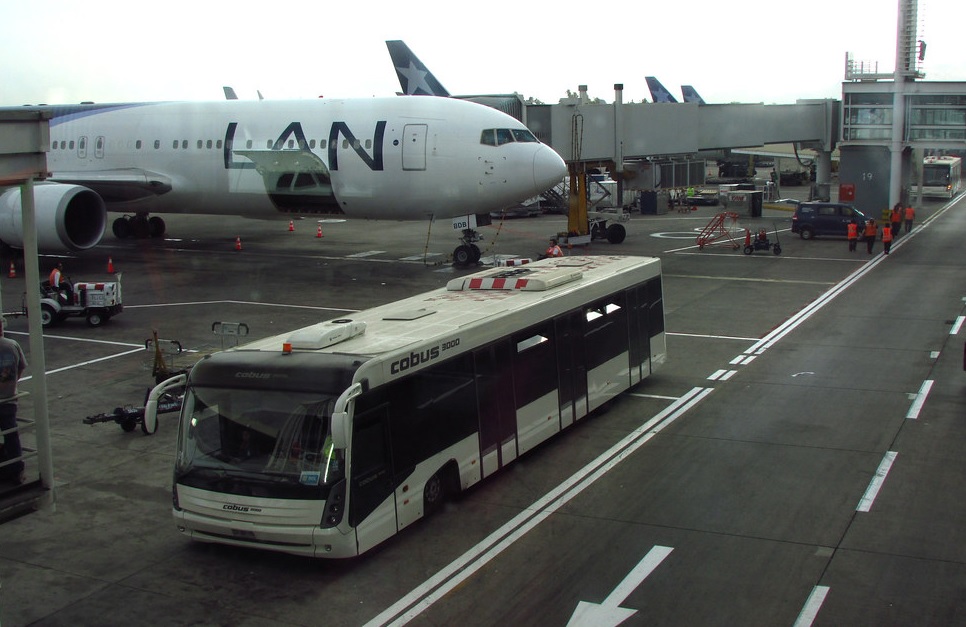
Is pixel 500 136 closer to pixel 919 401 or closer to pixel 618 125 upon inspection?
pixel 618 125

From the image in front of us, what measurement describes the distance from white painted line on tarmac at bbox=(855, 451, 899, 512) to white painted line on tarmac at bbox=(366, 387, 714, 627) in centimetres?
332

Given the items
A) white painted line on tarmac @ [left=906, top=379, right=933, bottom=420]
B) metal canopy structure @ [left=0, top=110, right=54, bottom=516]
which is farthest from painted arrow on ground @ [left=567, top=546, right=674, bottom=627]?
white painted line on tarmac @ [left=906, top=379, right=933, bottom=420]

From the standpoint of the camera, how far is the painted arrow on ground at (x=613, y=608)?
29.8 ft

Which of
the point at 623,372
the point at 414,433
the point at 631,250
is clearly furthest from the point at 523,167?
the point at 414,433

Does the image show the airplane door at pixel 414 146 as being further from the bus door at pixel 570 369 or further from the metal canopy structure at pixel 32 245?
the metal canopy structure at pixel 32 245

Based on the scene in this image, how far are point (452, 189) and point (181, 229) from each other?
70.3ft

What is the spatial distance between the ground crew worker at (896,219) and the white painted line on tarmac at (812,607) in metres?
33.4

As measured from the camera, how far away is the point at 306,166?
31500mm

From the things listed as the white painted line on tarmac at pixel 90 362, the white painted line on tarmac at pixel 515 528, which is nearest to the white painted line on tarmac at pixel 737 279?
the white painted line on tarmac at pixel 515 528

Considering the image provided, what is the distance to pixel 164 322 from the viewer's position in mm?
24031

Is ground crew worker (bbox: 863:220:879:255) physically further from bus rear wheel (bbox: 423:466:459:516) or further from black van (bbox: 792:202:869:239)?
bus rear wheel (bbox: 423:466:459:516)

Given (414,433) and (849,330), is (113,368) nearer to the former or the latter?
(414,433)

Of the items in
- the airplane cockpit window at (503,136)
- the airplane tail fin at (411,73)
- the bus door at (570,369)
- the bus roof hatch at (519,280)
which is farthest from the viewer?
the airplane tail fin at (411,73)

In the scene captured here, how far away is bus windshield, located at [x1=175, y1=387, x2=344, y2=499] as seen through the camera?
1002cm
